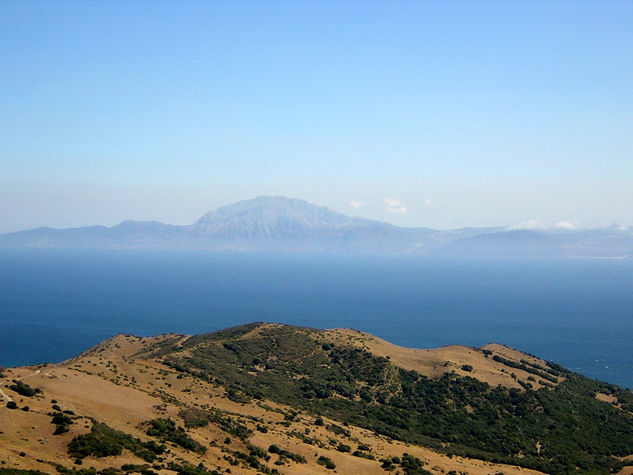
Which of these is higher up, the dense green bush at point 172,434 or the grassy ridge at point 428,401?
the dense green bush at point 172,434

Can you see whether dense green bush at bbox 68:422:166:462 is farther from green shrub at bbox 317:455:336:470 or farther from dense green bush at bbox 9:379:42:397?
green shrub at bbox 317:455:336:470

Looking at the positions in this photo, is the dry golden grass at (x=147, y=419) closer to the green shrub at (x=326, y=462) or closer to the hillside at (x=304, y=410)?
the hillside at (x=304, y=410)

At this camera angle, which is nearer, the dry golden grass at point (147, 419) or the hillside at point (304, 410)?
the dry golden grass at point (147, 419)

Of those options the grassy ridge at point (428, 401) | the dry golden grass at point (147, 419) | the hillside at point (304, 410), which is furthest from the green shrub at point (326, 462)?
the grassy ridge at point (428, 401)

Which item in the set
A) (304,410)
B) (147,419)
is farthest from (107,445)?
(304,410)

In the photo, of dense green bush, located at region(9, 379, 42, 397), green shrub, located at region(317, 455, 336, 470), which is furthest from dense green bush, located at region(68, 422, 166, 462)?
green shrub, located at region(317, 455, 336, 470)

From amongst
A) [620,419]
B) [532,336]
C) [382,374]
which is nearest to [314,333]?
[382,374]

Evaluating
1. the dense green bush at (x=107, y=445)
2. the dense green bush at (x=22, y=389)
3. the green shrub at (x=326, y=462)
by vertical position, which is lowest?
the green shrub at (x=326, y=462)

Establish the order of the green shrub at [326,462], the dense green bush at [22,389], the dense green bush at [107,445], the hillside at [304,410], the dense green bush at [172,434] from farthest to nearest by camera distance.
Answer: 1. the dense green bush at [22,389]
2. the green shrub at [326,462]
3. the dense green bush at [172,434]
4. the hillside at [304,410]
5. the dense green bush at [107,445]

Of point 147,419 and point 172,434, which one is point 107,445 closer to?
point 172,434

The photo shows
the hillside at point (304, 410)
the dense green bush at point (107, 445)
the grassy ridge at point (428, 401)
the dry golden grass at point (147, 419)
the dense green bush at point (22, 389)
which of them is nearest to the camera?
the dense green bush at point (107, 445)
